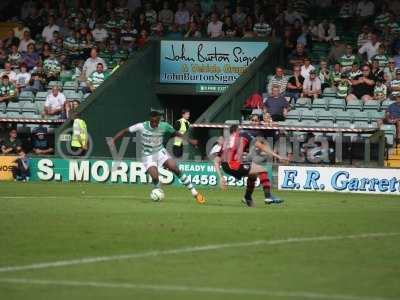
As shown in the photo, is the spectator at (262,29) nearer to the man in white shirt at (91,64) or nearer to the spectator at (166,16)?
the spectator at (166,16)

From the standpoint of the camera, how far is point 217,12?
114ft

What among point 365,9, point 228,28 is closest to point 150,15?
point 228,28

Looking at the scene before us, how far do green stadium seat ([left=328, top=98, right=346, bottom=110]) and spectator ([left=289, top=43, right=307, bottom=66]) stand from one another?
1792 mm

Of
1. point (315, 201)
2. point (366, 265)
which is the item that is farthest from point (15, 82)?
point (366, 265)

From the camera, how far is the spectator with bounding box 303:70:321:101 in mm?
30641

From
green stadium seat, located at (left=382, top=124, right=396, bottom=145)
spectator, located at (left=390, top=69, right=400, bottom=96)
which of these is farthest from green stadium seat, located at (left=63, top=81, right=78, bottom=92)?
green stadium seat, located at (left=382, top=124, right=396, bottom=145)

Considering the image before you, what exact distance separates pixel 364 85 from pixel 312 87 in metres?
1.43

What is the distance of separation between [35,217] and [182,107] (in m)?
18.9

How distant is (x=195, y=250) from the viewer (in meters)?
13.4

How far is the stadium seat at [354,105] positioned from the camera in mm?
29828

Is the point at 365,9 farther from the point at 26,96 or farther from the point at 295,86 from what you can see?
the point at 26,96

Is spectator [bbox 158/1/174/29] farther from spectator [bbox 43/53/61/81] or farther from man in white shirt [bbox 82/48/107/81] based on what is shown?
spectator [bbox 43/53/61/81]

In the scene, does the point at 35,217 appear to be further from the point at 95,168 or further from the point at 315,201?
the point at 95,168

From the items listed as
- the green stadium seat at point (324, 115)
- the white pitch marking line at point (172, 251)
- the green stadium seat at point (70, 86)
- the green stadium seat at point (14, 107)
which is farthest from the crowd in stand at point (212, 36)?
the white pitch marking line at point (172, 251)
